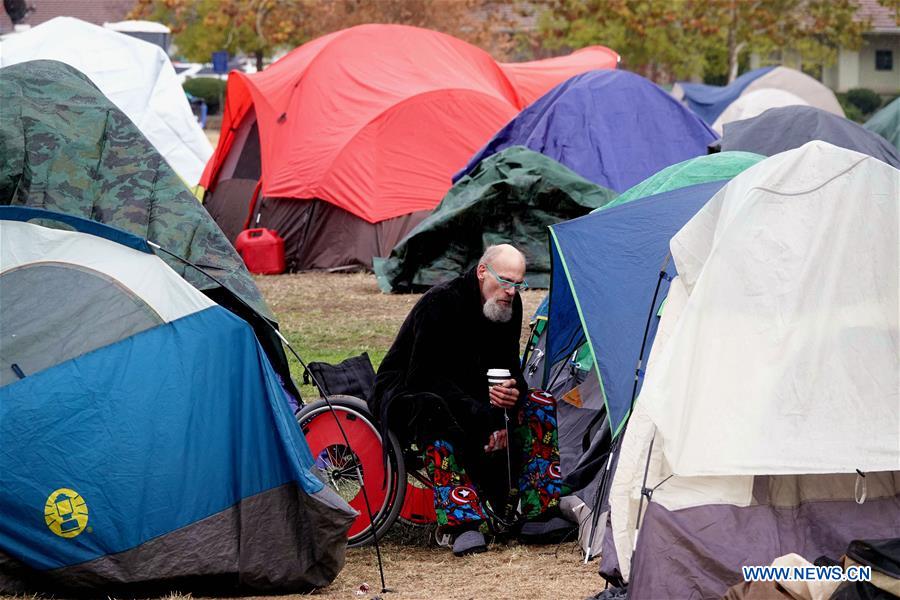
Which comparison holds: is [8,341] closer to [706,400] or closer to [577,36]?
[706,400]

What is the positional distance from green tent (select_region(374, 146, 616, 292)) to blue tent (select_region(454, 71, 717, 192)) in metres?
1.09

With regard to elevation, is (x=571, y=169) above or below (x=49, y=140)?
below

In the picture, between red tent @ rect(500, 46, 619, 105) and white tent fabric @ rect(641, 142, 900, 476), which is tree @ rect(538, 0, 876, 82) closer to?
red tent @ rect(500, 46, 619, 105)

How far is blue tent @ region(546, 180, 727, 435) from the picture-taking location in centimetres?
603

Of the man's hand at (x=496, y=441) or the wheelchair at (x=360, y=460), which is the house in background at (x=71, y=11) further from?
the man's hand at (x=496, y=441)

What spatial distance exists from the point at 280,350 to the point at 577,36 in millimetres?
31120

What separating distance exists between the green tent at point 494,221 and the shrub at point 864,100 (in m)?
35.6

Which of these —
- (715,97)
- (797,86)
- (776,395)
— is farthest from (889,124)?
(776,395)

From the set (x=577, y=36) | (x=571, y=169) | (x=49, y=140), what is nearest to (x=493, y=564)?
(x=49, y=140)

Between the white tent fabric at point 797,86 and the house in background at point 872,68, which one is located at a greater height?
the white tent fabric at point 797,86

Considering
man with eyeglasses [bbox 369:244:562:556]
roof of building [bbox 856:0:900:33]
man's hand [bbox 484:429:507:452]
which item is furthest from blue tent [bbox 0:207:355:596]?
roof of building [bbox 856:0:900:33]

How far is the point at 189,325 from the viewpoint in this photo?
18.0 ft

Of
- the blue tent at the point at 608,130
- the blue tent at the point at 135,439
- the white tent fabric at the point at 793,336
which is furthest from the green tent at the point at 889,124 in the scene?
the blue tent at the point at 135,439

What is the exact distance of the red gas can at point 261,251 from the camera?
1406 cm
